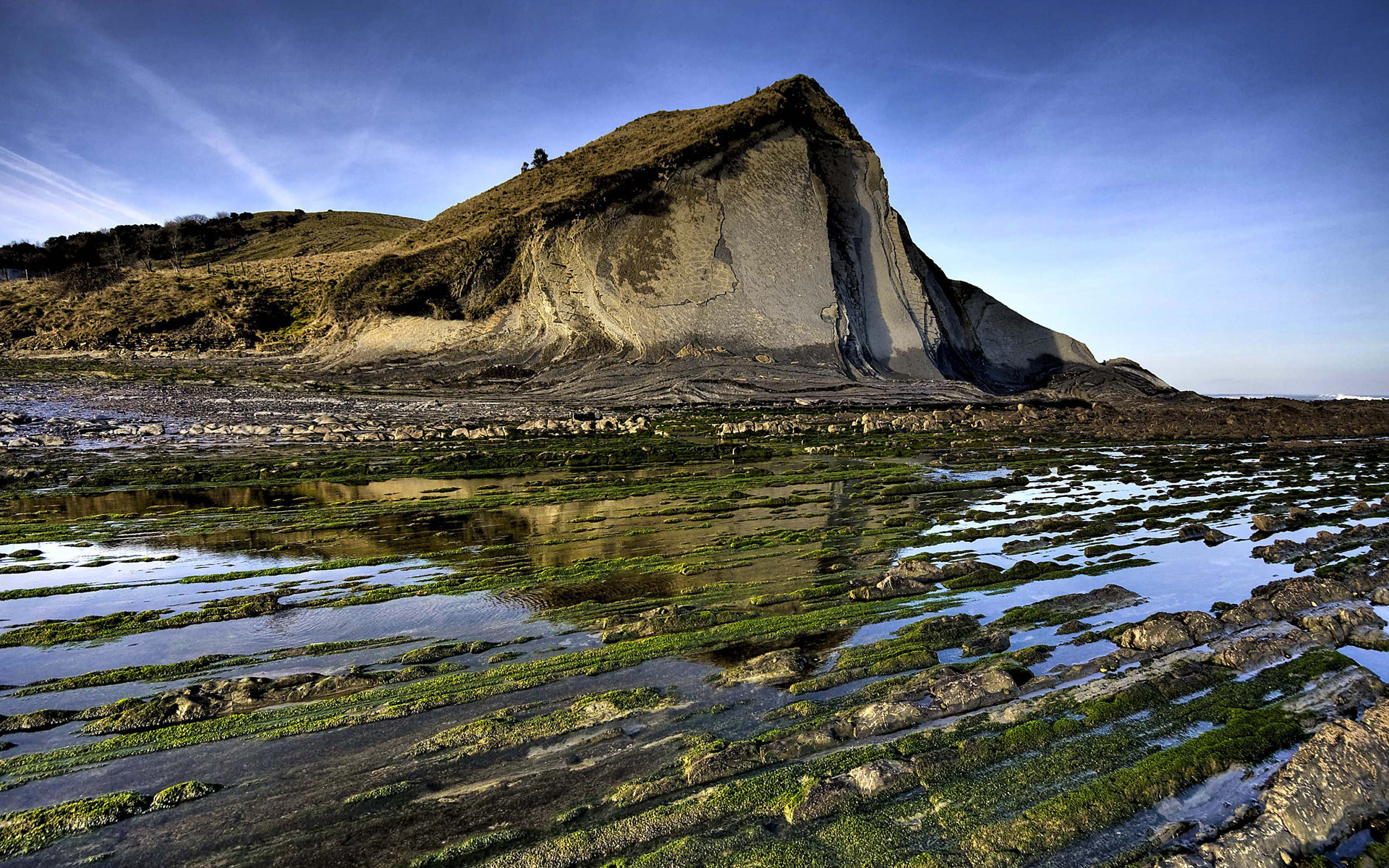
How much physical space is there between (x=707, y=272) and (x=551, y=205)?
11.9 meters

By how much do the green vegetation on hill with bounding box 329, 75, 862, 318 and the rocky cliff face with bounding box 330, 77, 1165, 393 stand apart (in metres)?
0.15

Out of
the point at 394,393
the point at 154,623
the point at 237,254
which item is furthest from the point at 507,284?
the point at 237,254

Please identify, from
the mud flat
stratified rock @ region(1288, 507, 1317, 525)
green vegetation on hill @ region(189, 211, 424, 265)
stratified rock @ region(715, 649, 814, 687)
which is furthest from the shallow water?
green vegetation on hill @ region(189, 211, 424, 265)

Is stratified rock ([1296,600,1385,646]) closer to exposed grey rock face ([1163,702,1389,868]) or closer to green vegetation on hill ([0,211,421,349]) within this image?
exposed grey rock face ([1163,702,1389,868])

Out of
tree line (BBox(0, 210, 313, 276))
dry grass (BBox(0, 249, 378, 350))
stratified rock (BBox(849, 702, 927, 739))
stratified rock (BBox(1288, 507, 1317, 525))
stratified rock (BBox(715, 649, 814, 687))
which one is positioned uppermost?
tree line (BBox(0, 210, 313, 276))

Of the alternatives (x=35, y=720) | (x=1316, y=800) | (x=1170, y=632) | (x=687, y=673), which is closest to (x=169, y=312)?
(x=35, y=720)

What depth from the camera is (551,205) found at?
4416 centimetres

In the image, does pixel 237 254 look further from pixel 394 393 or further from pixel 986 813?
pixel 986 813

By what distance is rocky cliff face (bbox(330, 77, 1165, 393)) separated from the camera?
39.5 meters

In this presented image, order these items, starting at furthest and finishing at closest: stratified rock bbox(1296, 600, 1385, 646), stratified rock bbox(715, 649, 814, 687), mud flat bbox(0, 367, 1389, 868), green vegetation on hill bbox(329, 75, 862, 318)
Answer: green vegetation on hill bbox(329, 75, 862, 318), stratified rock bbox(1296, 600, 1385, 646), stratified rock bbox(715, 649, 814, 687), mud flat bbox(0, 367, 1389, 868)

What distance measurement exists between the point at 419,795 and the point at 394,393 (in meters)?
33.3

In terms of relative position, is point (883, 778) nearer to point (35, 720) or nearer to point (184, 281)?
point (35, 720)

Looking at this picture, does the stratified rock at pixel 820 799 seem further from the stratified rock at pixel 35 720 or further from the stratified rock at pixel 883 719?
the stratified rock at pixel 35 720

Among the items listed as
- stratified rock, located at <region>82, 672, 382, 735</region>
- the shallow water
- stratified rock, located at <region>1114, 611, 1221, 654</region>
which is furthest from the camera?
stratified rock, located at <region>1114, 611, 1221, 654</region>
